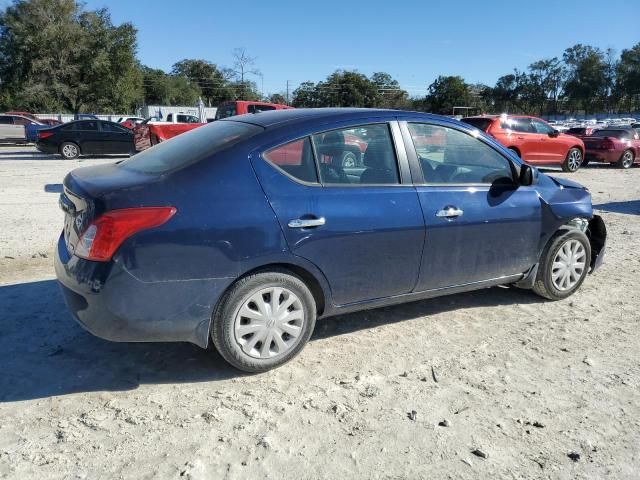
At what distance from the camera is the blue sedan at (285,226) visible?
9.81 ft

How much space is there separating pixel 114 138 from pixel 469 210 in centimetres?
1733

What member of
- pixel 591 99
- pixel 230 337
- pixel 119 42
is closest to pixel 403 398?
pixel 230 337

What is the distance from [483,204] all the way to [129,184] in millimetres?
2581

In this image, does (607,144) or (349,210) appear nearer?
(349,210)

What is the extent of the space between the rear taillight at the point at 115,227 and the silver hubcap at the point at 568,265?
11.4ft

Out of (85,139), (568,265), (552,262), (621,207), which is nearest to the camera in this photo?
(552,262)

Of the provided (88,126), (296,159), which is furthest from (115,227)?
(88,126)

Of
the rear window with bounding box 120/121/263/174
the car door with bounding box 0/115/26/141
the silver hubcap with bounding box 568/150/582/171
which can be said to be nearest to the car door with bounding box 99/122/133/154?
the car door with bounding box 0/115/26/141

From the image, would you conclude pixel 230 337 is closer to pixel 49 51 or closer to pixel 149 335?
pixel 149 335

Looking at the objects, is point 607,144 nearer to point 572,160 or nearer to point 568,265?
point 572,160

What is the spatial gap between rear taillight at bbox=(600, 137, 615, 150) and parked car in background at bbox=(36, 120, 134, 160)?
16345 millimetres

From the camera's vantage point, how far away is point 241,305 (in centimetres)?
324

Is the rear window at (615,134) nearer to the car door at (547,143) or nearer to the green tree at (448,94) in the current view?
the car door at (547,143)

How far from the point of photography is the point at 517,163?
4402 millimetres
